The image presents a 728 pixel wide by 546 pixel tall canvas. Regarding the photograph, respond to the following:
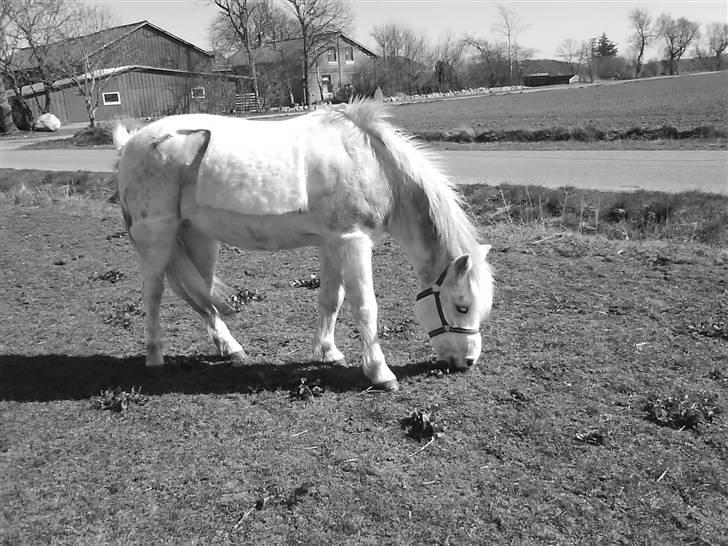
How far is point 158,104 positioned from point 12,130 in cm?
1246

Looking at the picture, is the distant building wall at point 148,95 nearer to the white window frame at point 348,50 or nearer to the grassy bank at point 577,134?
the white window frame at point 348,50

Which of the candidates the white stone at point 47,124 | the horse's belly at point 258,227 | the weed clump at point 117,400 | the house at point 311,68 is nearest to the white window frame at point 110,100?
the white stone at point 47,124

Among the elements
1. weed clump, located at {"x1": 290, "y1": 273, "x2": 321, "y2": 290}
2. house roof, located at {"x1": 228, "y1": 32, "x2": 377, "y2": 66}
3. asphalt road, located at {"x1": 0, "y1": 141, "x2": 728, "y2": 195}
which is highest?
house roof, located at {"x1": 228, "y1": 32, "x2": 377, "y2": 66}

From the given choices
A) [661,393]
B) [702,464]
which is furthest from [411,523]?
[661,393]

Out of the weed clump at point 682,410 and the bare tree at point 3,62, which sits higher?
the bare tree at point 3,62

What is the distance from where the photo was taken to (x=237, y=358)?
5.13 meters

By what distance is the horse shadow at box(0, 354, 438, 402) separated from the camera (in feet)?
15.3

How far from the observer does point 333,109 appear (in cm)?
457

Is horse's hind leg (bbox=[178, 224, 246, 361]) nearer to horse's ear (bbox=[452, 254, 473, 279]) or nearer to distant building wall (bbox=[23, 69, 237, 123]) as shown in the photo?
horse's ear (bbox=[452, 254, 473, 279])

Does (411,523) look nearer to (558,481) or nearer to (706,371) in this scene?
(558,481)

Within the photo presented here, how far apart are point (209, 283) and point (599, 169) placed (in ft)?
32.3

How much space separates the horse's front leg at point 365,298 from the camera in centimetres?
427

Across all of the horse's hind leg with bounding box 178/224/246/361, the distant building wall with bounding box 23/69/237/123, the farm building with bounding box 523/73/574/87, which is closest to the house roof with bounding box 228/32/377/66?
the distant building wall with bounding box 23/69/237/123

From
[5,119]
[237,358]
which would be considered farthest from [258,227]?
[5,119]
